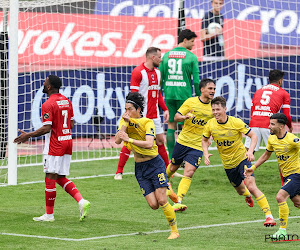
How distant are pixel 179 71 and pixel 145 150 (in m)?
4.49

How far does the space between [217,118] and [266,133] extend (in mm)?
2533

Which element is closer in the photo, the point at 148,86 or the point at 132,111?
the point at 132,111

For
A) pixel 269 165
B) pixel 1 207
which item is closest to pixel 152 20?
pixel 269 165

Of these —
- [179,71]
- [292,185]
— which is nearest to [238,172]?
[292,185]

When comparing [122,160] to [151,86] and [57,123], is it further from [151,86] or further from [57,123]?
[57,123]

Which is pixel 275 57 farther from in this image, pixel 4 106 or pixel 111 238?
pixel 111 238

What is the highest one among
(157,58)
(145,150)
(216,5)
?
(216,5)

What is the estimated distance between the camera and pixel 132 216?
9711 millimetres

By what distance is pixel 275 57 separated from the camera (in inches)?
703

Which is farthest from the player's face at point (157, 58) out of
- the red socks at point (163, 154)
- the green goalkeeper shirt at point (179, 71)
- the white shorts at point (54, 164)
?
the white shorts at point (54, 164)

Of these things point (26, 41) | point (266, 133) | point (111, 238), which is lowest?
point (111, 238)

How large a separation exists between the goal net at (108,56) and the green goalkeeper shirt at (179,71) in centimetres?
300

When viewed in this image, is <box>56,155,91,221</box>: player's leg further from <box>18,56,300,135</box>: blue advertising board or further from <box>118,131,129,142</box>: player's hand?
<box>18,56,300,135</box>: blue advertising board

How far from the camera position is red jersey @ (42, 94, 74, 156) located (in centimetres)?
939
